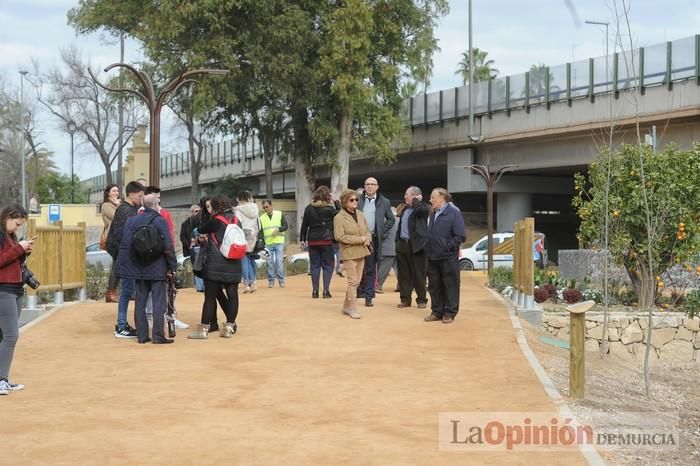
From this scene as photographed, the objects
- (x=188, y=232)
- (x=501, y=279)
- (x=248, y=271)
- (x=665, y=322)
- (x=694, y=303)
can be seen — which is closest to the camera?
(x=694, y=303)

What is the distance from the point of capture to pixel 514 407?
8.05 meters

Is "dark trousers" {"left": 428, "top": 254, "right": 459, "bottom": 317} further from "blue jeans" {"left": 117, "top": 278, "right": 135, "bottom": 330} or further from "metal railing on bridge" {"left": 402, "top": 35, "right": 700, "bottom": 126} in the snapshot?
"metal railing on bridge" {"left": 402, "top": 35, "right": 700, "bottom": 126}

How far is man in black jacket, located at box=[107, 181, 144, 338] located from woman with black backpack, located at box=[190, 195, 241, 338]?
2.78 ft

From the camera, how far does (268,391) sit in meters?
8.64

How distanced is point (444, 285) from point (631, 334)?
4.22 m

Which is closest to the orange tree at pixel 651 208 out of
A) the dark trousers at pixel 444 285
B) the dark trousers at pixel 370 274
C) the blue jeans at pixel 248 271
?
the dark trousers at pixel 370 274

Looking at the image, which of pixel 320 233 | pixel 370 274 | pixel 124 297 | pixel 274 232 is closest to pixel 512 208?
pixel 274 232

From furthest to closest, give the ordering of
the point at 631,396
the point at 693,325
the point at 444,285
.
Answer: the point at 693,325 → the point at 444,285 → the point at 631,396

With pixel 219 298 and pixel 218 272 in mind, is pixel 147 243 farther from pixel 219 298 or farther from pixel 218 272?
pixel 219 298

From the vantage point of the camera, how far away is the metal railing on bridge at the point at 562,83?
29.8 m

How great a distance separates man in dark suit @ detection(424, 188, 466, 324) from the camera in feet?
42.2

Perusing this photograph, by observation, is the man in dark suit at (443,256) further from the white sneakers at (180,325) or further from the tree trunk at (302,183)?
the tree trunk at (302,183)

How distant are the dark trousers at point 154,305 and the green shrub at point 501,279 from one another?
32.7 ft

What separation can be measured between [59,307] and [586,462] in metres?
10.2
